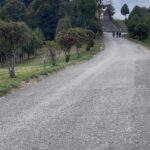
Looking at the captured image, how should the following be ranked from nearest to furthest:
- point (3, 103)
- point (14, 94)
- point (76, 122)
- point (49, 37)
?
point (76, 122) < point (3, 103) < point (14, 94) < point (49, 37)

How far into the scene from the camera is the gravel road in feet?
32.3

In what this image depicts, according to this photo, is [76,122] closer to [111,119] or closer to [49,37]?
[111,119]

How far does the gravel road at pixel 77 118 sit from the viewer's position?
9.84m

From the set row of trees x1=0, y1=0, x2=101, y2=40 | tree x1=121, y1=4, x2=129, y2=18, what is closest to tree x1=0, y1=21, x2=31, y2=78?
row of trees x1=0, y1=0, x2=101, y2=40

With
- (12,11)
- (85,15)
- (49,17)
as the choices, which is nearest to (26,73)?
(85,15)

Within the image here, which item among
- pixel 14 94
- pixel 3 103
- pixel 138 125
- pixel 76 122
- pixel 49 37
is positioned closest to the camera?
pixel 138 125

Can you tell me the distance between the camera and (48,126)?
11828 millimetres

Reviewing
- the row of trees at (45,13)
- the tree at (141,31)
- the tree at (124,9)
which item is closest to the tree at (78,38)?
the tree at (141,31)

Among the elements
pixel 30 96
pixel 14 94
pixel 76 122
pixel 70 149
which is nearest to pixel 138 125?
pixel 76 122

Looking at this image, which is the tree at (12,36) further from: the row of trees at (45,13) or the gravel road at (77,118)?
the row of trees at (45,13)

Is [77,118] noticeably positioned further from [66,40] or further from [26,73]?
[66,40]

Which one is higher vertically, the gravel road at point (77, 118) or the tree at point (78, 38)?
the gravel road at point (77, 118)

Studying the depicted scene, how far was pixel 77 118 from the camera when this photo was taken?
1278cm

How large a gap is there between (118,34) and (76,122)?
115 m
